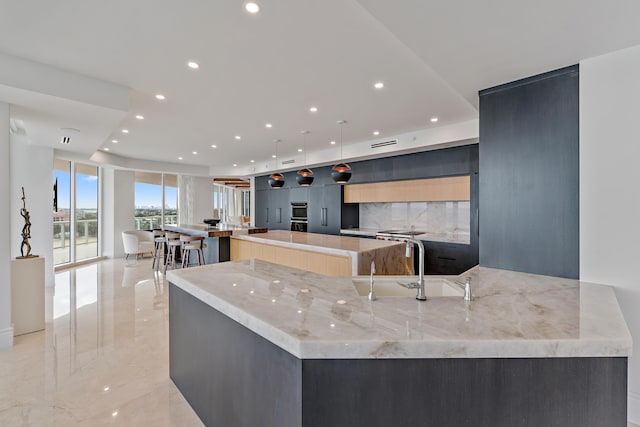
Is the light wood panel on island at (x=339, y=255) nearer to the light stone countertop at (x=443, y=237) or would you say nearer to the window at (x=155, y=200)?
the light stone countertop at (x=443, y=237)

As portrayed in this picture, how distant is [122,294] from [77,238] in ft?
12.9

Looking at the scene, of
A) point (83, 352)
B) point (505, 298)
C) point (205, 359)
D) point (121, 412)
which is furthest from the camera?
point (83, 352)

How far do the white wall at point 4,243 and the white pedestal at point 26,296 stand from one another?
0.83ft

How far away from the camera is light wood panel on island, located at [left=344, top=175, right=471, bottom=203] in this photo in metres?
5.35

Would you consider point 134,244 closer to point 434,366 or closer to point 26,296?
point 26,296

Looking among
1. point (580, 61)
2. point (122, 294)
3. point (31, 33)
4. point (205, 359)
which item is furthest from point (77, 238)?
point (580, 61)

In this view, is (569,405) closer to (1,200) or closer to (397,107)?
(397,107)

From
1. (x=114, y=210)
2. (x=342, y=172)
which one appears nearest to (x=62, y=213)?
(x=114, y=210)

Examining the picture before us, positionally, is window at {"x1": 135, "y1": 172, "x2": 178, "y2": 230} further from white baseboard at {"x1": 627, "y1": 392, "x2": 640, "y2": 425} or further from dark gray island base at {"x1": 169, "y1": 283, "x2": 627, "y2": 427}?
white baseboard at {"x1": 627, "y1": 392, "x2": 640, "y2": 425}

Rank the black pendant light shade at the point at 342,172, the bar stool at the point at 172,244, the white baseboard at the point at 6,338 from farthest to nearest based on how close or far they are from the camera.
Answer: the bar stool at the point at 172,244 < the black pendant light shade at the point at 342,172 < the white baseboard at the point at 6,338

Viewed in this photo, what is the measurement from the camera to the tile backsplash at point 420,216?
570 centimetres

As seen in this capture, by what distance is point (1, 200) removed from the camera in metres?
2.93

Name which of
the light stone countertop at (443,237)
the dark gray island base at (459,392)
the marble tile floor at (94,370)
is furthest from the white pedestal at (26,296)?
the light stone countertop at (443,237)

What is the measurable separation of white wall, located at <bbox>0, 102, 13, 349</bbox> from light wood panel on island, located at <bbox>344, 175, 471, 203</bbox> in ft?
18.4
